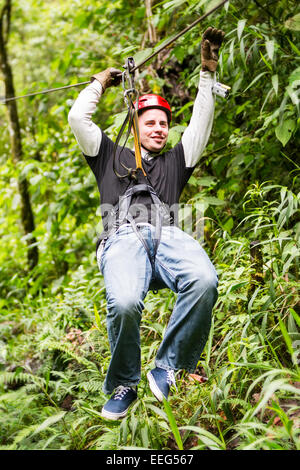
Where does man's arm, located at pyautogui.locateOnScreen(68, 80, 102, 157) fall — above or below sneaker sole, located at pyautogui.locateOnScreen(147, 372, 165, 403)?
above

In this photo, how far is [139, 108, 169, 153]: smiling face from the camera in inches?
121

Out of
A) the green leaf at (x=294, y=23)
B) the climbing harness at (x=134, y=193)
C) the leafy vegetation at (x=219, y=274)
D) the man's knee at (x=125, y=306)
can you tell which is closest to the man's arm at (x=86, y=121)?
the climbing harness at (x=134, y=193)

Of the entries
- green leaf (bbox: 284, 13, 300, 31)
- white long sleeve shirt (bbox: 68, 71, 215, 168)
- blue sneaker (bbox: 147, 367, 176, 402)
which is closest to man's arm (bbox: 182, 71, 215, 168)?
white long sleeve shirt (bbox: 68, 71, 215, 168)

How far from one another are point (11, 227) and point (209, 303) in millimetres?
5854

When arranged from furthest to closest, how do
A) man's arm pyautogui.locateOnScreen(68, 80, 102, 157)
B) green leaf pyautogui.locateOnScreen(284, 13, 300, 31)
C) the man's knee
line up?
1. green leaf pyautogui.locateOnScreen(284, 13, 300, 31)
2. man's arm pyautogui.locateOnScreen(68, 80, 102, 157)
3. the man's knee

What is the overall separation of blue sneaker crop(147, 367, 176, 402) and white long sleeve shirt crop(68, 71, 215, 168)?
1316 millimetres

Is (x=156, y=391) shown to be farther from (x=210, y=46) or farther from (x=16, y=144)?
(x=16, y=144)

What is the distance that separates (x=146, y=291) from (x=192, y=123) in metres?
1.17

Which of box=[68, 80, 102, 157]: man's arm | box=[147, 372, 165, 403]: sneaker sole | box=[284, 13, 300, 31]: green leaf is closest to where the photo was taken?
box=[147, 372, 165, 403]: sneaker sole

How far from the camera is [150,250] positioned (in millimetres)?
2609

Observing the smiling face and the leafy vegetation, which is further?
the smiling face

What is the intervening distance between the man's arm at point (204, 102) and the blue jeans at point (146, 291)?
692mm

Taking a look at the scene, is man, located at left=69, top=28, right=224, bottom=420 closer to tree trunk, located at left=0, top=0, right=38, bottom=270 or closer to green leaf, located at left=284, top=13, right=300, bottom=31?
green leaf, located at left=284, top=13, right=300, bottom=31

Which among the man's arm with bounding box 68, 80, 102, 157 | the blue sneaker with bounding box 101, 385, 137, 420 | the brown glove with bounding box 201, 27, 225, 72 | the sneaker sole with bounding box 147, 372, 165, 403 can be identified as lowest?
the blue sneaker with bounding box 101, 385, 137, 420
